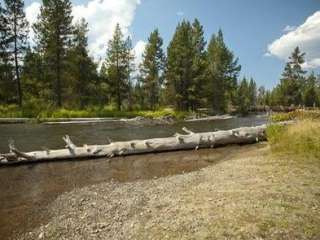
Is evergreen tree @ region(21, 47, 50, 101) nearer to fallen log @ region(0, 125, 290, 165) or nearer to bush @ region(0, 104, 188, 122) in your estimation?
bush @ region(0, 104, 188, 122)

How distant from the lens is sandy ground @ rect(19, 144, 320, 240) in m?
5.60

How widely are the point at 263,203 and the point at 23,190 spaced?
676 centimetres

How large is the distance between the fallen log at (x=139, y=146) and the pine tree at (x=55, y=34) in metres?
28.6

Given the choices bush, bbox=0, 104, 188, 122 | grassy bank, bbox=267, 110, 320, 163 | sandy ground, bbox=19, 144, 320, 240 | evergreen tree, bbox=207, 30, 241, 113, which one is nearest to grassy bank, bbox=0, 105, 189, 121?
bush, bbox=0, 104, 188, 122

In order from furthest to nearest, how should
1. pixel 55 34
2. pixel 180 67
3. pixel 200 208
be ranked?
pixel 180 67 → pixel 55 34 → pixel 200 208

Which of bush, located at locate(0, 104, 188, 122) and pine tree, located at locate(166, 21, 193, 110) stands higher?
pine tree, located at locate(166, 21, 193, 110)

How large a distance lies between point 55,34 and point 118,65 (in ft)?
33.3

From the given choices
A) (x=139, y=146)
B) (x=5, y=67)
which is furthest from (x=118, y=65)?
(x=139, y=146)

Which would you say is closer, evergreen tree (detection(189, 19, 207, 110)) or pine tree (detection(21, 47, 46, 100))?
pine tree (detection(21, 47, 46, 100))

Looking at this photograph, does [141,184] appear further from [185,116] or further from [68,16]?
[68,16]

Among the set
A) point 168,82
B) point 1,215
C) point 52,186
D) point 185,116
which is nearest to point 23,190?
point 52,186

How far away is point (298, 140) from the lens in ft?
38.2

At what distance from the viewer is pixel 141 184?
951cm

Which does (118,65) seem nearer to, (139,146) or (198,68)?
(198,68)
